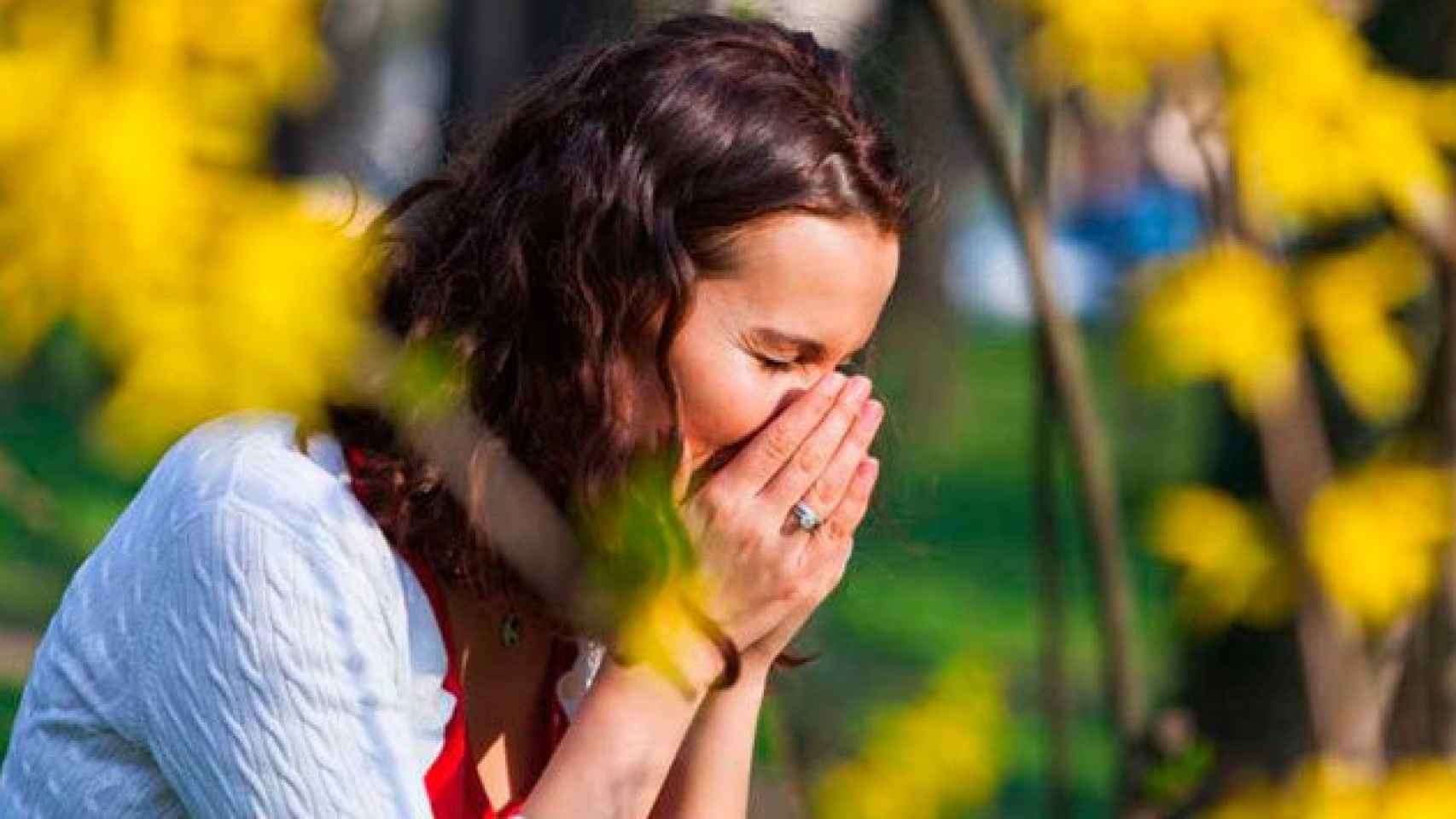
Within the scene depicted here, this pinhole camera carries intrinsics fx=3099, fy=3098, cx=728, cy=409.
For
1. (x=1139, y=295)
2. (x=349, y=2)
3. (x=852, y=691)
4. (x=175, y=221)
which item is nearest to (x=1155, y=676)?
(x=852, y=691)

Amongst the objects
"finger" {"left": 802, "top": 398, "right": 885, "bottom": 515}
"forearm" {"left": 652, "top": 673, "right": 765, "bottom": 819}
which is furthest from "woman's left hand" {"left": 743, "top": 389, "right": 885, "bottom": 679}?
"forearm" {"left": 652, "top": 673, "right": 765, "bottom": 819}

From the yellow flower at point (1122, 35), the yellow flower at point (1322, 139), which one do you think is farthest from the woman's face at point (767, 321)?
the yellow flower at point (1322, 139)

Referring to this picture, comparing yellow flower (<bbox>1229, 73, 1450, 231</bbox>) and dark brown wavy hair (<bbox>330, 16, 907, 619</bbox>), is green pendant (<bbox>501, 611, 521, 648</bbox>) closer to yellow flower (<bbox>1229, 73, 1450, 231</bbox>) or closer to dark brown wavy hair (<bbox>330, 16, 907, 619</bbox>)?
dark brown wavy hair (<bbox>330, 16, 907, 619</bbox>)

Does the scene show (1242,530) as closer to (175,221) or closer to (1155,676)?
(175,221)

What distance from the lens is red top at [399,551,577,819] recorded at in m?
2.28

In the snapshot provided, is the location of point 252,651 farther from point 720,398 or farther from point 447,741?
point 720,398

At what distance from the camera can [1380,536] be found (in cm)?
341

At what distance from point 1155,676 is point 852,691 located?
181cm

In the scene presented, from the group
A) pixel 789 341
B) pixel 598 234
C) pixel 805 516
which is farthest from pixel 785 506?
pixel 598 234

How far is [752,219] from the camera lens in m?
2.26

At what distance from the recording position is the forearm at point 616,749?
2271 mm

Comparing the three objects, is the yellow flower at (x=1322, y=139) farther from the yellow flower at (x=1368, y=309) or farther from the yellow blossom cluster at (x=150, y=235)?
the yellow blossom cluster at (x=150, y=235)

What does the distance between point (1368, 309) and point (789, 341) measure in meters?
1.24

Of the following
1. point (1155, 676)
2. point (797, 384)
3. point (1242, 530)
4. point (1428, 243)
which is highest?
point (797, 384)
